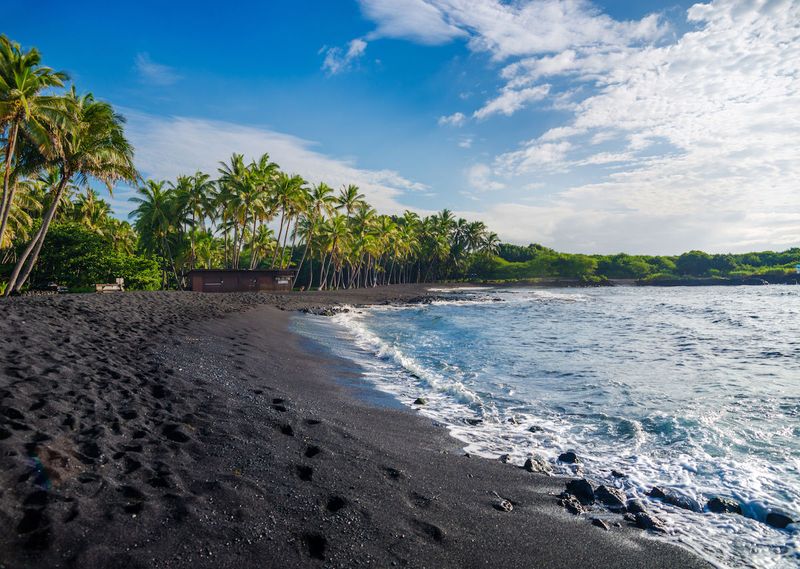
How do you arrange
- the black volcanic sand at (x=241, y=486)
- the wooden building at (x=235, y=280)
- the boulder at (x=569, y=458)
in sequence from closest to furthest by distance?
the black volcanic sand at (x=241, y=486), the boulder at (x=569, y=458), the wooden building at (x=235, y=280)

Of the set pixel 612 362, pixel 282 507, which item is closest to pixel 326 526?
pixel 282 507

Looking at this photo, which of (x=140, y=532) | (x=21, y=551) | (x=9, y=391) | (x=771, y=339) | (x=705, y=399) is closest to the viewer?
(x=21, y=551)

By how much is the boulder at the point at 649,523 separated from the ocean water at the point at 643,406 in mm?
157

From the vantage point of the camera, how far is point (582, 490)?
15.6 feet

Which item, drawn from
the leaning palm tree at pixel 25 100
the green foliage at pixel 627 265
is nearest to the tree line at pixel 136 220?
the leaning palm tree at pixel 25 100

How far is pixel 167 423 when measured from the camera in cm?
515

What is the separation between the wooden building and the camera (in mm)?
36812

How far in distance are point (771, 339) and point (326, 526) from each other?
861 inches

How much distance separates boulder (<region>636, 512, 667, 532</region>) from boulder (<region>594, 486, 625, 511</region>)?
10.1 inches

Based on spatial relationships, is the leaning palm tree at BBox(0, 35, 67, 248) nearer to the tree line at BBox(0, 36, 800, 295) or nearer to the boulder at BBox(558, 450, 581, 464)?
the tree line at BBox(0, 36, 800, 295)

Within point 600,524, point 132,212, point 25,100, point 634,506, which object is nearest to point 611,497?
point 634,506

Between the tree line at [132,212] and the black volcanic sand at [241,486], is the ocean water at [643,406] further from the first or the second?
the tree line at [132,212]

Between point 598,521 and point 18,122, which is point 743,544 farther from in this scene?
point 18,122

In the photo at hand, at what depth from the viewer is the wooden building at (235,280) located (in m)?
36.8
